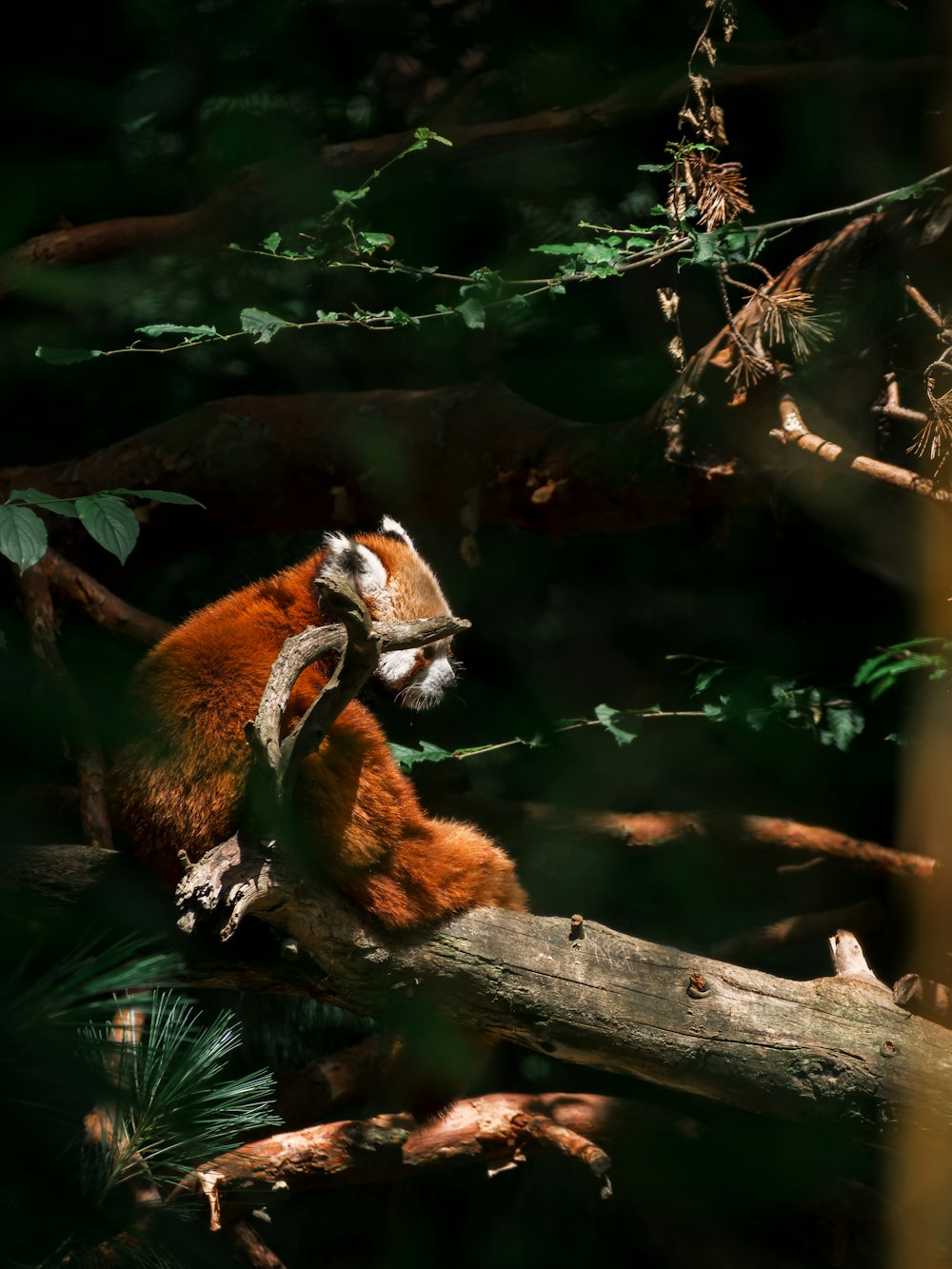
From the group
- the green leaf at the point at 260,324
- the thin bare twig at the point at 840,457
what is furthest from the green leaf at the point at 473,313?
the thin bare twig at the point at 840,457

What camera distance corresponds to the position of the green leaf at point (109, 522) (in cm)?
144

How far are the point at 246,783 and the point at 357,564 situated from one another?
671mm

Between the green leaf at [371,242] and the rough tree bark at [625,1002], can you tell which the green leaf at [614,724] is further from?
the green leaf at [371,242]

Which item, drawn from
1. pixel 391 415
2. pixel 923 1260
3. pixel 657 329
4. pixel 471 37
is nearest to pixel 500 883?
pixel 923 1260

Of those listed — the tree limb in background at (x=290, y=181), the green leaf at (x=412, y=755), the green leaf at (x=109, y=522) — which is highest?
the tree limb in background at (x=290, y=181)

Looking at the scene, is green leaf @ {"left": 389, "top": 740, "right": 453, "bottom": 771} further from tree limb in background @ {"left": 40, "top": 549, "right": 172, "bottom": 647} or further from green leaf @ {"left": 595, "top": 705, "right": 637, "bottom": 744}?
tree limb in background @ {"left": 40, "top": 549, "right": 172, "bottom": 647}

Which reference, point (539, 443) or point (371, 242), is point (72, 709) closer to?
point (371, 242)

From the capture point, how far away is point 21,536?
53.1 inches

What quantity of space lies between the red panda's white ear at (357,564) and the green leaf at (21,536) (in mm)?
837

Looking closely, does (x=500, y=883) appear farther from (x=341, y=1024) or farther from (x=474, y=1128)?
(x=341, y=1024)

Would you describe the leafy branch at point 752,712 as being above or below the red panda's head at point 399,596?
below

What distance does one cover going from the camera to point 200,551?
12.0 feet

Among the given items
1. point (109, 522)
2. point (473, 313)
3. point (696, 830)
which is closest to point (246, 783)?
point (109, 522)

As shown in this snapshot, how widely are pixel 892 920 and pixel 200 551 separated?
2590 mm
